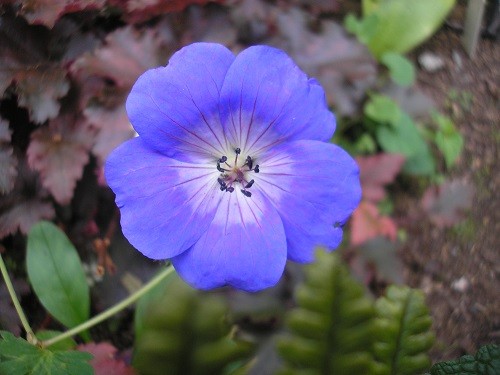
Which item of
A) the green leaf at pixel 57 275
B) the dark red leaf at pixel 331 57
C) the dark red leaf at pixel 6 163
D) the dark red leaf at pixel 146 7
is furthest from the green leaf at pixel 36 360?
the dark red leaf at pixel 331 57

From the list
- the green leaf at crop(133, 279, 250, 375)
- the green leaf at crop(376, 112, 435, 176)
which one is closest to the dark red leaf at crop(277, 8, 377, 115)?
the green leaf at crop(376, 112, 435, 176)

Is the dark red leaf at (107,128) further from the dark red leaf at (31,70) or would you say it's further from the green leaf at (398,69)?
the green leaf at (398,69)

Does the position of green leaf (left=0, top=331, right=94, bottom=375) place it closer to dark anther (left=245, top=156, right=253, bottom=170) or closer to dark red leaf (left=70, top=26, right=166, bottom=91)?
dark anther (left=245, top=156, right=253, bottom=170)

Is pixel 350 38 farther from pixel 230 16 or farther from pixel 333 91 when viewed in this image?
pixel 230 16

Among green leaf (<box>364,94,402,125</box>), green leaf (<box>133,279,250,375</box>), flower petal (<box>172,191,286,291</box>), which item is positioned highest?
green leaf (<box>364,94,402,125</box>)

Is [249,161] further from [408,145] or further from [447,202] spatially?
[447,202]

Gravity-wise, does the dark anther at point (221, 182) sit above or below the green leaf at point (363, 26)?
below
